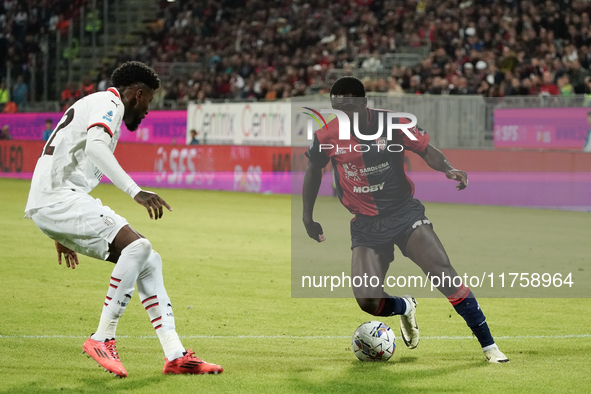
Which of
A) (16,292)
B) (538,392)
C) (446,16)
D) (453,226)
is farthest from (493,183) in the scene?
(538,392)

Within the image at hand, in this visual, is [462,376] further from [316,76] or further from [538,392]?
[316,76]

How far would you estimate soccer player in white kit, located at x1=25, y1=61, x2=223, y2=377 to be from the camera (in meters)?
5.56

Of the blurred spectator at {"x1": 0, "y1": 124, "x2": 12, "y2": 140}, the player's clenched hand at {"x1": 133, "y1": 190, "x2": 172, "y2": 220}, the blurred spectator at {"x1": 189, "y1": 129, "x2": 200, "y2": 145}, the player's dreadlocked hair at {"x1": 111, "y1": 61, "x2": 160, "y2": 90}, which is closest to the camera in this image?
the player's clenched hand at {"x1": 133, "y1": 190, "x2": 172, "y2": 220}

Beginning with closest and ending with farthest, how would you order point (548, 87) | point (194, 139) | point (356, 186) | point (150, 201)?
1. point (150, 201)
2. point (356, 186)
3. point (548, 87)
4. point (194, 139)

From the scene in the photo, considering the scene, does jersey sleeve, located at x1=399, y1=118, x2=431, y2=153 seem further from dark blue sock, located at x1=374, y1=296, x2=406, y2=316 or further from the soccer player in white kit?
the soccer player in white kit

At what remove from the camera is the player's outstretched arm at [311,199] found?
6.96m

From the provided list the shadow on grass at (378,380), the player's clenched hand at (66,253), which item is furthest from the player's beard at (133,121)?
the shadow on grass at (378,380)

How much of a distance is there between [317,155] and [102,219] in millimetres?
1993

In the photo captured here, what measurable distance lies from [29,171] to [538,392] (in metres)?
22.0

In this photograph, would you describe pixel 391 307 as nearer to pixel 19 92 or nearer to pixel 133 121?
pixel 133 121

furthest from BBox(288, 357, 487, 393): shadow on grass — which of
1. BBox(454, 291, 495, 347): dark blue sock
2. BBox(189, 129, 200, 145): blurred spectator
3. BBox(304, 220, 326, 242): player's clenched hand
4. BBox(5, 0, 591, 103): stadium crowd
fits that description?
BBox(189, 129, 200, 145): blurred spectator

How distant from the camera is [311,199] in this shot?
6961 mm

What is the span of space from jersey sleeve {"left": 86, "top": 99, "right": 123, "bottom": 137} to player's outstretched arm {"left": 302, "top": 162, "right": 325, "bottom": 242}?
1.87 m

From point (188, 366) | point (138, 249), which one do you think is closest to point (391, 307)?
point (188, 366)
